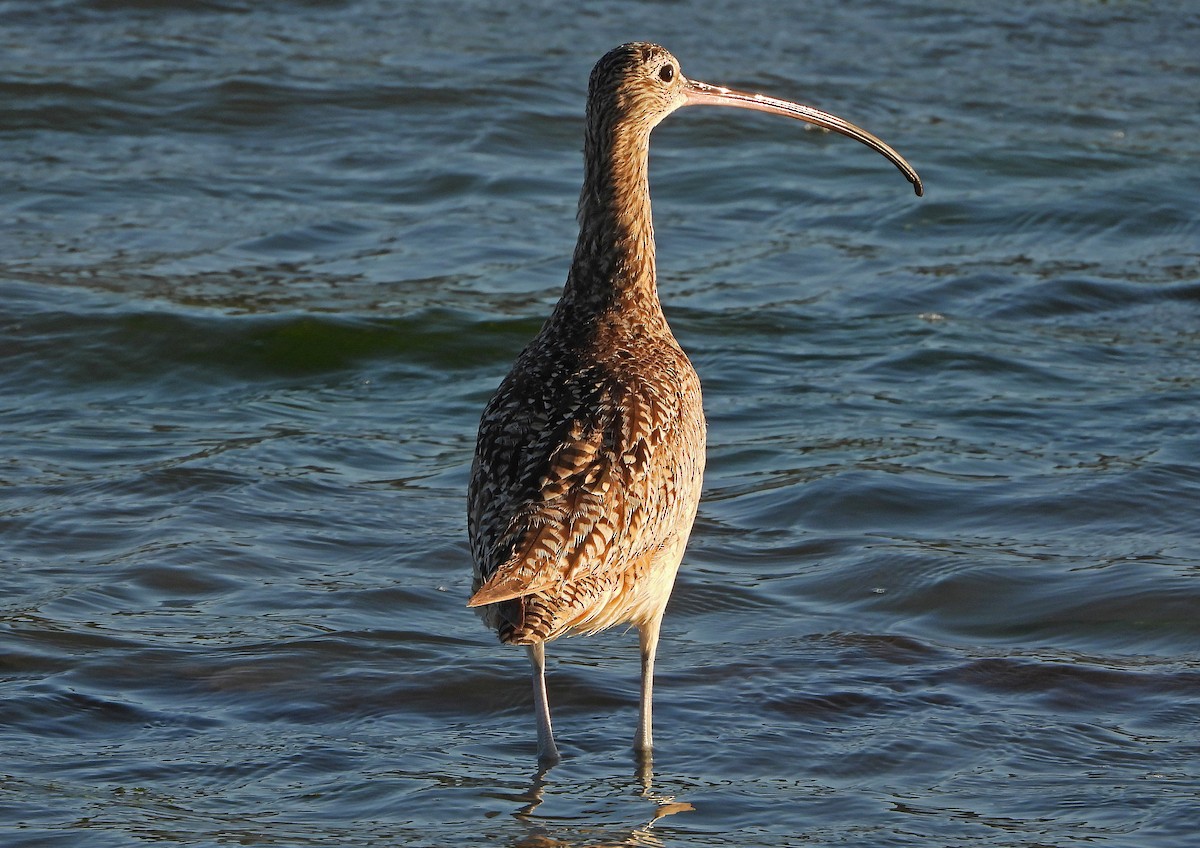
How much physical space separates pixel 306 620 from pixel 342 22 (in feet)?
38.2

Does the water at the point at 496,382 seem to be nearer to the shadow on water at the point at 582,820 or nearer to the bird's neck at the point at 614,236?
the shadow on water at the point at 582,820

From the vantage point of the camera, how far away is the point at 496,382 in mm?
10508

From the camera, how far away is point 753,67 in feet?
54.0

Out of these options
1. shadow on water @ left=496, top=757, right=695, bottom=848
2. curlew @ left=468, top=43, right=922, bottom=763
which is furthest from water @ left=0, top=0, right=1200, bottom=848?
curlew @ left=468, top=43, right=922, bottom=763

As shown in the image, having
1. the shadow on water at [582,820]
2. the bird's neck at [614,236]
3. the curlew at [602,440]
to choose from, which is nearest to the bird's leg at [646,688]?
the curlew at [602,440]

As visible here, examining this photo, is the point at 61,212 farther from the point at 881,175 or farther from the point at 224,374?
the point at 881,175

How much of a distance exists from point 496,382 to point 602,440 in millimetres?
4891

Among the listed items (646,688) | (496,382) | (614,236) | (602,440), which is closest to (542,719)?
(646,688)

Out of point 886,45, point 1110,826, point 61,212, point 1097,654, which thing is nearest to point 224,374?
point 61,212

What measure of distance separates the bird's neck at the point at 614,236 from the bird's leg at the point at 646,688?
1.10 metres

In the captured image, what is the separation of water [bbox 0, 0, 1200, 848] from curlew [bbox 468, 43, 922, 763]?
0.66m

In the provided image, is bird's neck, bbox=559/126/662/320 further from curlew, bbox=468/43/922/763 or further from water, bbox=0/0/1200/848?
water, bbox=0/0/1200/848

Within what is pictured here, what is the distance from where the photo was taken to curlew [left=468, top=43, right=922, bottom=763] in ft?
17.5

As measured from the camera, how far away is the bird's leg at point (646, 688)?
6039mm
